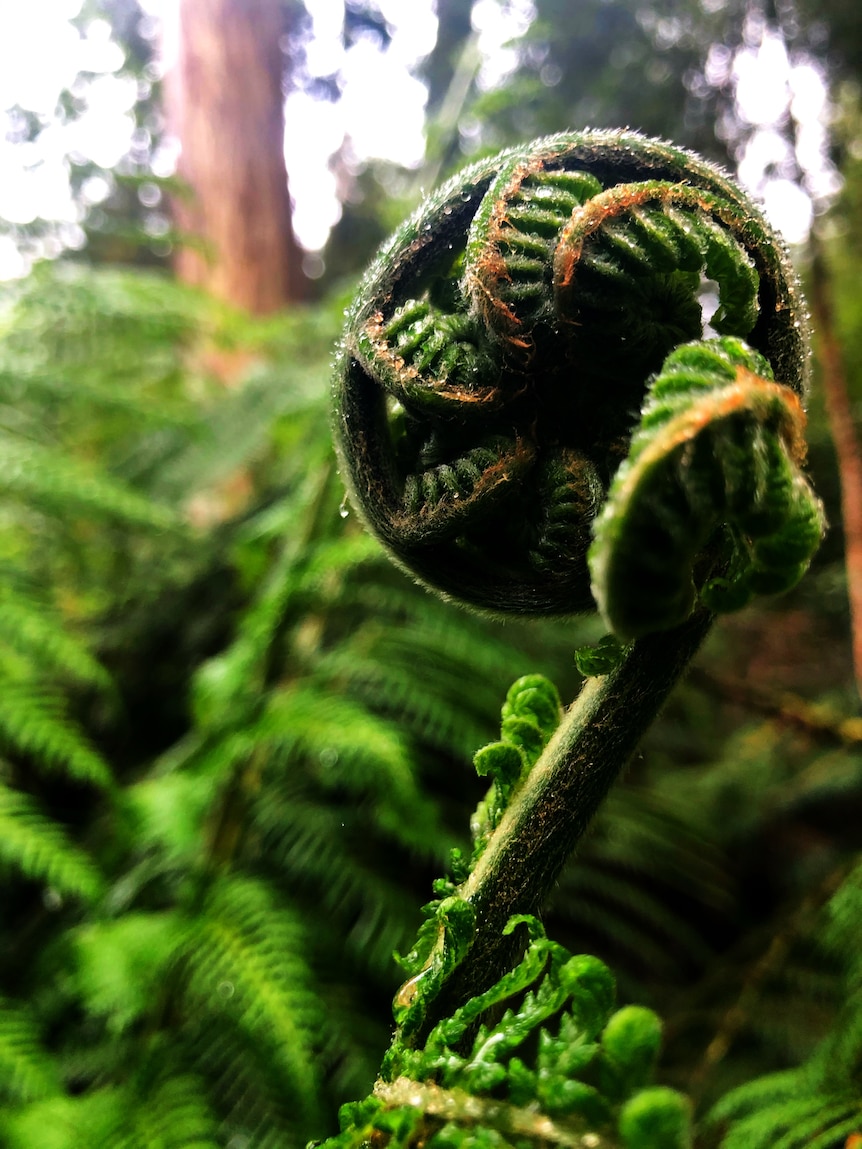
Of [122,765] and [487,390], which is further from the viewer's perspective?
[122,765]

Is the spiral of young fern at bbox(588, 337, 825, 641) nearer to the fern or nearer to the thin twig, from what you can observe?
the fern

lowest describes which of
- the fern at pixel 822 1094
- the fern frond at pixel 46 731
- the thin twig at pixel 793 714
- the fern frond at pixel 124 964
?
the fern frond at pixel 124 964

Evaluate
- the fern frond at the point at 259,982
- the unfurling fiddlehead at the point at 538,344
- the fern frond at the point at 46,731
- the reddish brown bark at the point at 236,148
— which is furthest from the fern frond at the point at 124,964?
the reddish brown bark at the point at 236,148

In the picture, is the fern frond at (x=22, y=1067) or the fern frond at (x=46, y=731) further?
the fern frond at (x=46, y=731)

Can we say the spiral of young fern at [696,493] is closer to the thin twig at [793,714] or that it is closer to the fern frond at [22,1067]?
the thin twig at [793,714]

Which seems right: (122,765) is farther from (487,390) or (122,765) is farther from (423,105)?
(423,105)

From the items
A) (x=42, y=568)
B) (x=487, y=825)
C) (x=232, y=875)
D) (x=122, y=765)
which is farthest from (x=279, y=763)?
(x=42, y=568)
